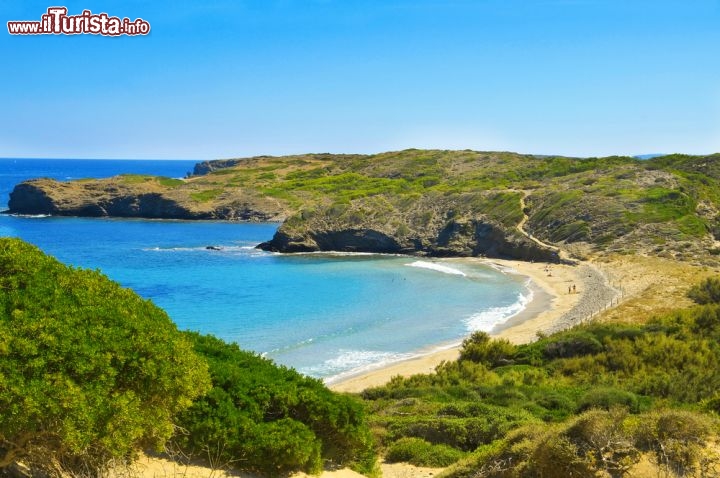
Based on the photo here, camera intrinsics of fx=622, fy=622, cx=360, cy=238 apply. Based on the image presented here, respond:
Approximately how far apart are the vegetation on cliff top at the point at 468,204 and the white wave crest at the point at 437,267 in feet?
21.0

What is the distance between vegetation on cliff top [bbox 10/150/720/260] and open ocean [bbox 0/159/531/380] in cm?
495

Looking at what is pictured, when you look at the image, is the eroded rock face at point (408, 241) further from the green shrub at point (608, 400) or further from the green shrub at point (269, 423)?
the green shrub at point (269, 423)

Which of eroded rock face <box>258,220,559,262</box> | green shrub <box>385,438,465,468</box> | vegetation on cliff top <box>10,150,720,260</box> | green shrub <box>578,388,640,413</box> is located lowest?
green shrub <box>385,438,465,468</box>

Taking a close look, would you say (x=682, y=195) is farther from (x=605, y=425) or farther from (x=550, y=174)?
(x=605, y=425)

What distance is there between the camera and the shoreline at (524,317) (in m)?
26.0

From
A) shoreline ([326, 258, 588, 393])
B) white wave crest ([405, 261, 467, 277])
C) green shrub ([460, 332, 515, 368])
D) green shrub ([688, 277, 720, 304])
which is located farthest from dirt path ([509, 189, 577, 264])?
green shrub ([460, 332, 515, 368])

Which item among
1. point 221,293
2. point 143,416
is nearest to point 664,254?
point 221,293

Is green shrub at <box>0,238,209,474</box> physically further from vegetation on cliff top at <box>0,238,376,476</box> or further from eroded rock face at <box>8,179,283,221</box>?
eroded rock face at <box>8,179,283,221</box>

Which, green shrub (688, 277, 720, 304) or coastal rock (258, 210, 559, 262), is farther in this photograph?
coastal rock (258, 210, 559, 262)

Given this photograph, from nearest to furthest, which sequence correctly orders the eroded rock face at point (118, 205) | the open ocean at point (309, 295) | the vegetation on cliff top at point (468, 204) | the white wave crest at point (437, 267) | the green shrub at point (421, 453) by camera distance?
the green shrub at point (421, 453) → the open ocean at point (309, 295) → the white wave crest at point (437, 267) → the vegetation on cliff top at point (468, 204) → the eroded rock face at point (118, 205)

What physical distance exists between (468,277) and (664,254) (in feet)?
52.9

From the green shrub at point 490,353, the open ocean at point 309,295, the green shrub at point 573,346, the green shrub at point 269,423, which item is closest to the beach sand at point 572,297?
the green shrub at point 269,423

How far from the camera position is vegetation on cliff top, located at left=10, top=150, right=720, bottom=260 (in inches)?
2328

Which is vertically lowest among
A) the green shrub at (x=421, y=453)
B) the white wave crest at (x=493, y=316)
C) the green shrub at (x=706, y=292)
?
the white wave crest at (x=493, y=316)
